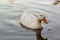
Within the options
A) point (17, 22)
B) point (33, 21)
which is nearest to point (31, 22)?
point (33, 21)

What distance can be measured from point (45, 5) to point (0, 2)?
21.1 inches

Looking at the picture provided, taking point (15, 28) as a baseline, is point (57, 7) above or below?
above

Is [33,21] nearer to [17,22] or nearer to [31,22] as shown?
→ [31,22]

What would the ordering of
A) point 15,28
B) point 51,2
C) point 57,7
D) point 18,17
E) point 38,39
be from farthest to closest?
point 51,2, point 57,7, point 18,17, point 15,28, point 38,39

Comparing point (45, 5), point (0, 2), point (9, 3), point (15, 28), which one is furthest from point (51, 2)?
point (15, 28)

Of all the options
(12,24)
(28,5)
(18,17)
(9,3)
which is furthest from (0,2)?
(12,24)

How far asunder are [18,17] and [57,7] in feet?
1.62

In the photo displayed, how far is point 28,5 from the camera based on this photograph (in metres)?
1.68

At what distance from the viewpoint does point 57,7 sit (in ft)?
5.37

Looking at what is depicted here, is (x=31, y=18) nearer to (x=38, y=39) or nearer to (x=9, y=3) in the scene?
(x=38, y=39)

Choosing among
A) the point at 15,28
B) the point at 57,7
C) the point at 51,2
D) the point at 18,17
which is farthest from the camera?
the point at 51,2

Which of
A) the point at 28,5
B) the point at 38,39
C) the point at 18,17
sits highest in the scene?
the point at 28,5

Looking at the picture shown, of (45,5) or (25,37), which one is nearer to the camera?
(25,37)

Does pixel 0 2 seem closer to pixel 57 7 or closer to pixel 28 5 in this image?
pixel 28 5
